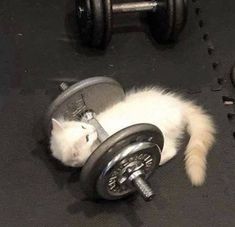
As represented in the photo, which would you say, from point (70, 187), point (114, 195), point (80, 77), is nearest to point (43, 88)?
point (80, 77)

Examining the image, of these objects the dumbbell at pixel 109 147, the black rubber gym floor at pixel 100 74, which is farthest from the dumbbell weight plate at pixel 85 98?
the black rubber gym floor at pixel 100 74

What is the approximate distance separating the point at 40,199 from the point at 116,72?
0.57 meters

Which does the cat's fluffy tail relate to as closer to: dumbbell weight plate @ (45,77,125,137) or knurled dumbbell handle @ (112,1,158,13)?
dumbbell weight plate @ (45,77,125,137)

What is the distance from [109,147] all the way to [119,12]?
2.36 feet

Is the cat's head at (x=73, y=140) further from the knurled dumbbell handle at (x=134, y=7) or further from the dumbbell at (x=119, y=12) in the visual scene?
the knurled dumbbell handle at (x=134, y=7)

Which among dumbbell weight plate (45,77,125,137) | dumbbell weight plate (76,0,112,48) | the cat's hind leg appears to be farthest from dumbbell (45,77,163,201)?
dumbbell weight plate (76,0,112,48)

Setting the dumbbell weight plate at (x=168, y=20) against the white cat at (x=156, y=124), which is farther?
the dumbbell weight plate at (x=168, y=20)

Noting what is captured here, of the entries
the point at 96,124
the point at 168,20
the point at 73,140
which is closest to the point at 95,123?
the point at 96,124

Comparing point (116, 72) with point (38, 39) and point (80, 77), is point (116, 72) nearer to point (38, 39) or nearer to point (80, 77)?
point (80, 77)

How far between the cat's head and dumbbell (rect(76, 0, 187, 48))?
1.43ft

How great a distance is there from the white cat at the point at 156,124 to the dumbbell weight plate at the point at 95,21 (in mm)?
255

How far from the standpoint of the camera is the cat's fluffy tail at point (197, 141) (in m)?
1.44

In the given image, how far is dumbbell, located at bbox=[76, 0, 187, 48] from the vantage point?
1.61 metres

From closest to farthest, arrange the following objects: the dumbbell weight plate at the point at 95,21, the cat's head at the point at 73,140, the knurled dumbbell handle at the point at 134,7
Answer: the cat's head at the point at 73,140, the dumbbell weight plate at the point at 95,21, the knurled dumbbell handle at the point at 134,7
